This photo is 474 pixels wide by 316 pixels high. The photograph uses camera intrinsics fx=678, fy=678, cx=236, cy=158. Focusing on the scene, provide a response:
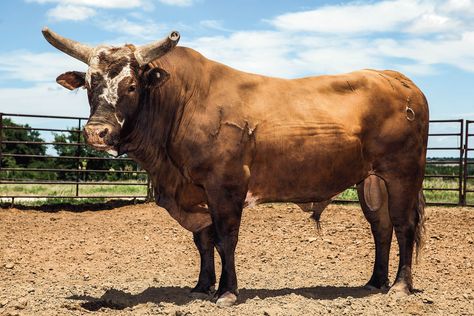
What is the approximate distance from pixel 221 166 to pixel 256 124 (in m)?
0.51

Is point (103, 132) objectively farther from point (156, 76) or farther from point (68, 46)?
point (68, 46)

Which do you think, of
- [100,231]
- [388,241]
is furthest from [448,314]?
[100,231]

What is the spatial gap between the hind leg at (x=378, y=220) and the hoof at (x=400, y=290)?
0.37m

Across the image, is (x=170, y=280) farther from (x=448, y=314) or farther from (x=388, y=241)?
(x=448, y=314)

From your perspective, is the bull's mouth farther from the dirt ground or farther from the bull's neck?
the dirt ground

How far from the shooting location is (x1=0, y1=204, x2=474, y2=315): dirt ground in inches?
224

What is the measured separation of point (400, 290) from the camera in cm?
629

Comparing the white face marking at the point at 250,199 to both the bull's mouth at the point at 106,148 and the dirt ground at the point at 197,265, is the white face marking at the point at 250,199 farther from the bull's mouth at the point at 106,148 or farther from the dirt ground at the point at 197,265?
the bull's mouth at the point at 106,148

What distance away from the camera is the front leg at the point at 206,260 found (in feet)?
20.3

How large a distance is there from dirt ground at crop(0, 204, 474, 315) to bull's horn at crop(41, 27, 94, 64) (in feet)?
6.88

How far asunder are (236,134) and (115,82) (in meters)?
1.06

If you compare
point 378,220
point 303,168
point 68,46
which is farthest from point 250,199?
point 68,46

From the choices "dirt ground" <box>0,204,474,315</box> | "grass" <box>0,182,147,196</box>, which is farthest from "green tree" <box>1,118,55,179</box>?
"dirt ground" <box>0,204,474,315</box>

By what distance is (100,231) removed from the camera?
10406 millimetres
